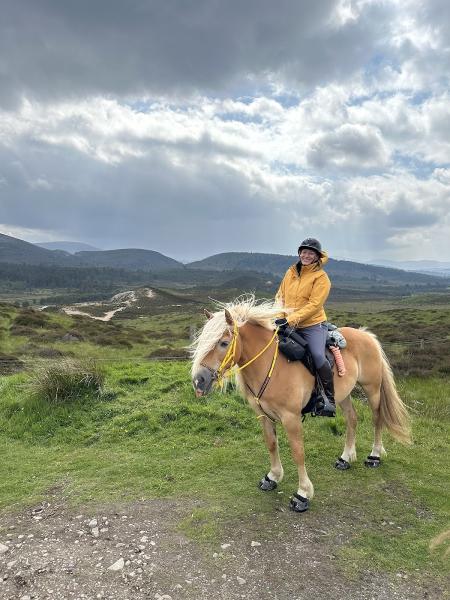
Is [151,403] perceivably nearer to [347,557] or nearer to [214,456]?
[214,456]

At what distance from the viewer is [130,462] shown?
7422 mm

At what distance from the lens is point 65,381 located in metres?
9.92

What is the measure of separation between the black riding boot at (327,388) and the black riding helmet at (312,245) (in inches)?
68.5

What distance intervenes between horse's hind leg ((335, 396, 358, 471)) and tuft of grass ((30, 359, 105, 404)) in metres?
5.82

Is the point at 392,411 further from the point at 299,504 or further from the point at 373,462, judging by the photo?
the point at 299,504

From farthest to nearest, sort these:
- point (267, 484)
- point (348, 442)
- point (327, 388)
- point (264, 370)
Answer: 1. point (348, 442)
2. point (267, 484)
3. point (327, 388)
4. point (264, 370)

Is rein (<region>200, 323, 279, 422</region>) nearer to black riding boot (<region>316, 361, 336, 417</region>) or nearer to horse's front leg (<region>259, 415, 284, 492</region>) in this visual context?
horse's front leg (<region>259, 415, 284, 492</region>)

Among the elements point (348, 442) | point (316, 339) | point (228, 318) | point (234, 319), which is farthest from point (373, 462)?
point (228, 318)

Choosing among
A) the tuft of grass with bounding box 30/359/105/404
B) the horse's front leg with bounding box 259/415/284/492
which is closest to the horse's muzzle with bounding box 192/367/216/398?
the horse's front leg with bounding box 259/415/284/492

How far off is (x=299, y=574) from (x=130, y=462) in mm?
3783

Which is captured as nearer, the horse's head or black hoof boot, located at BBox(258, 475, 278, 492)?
the horse's head

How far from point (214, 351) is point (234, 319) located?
2.01ft

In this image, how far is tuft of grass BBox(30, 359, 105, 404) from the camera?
972 centimetres

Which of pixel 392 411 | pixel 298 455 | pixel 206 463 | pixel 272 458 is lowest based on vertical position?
pixel 206 463
